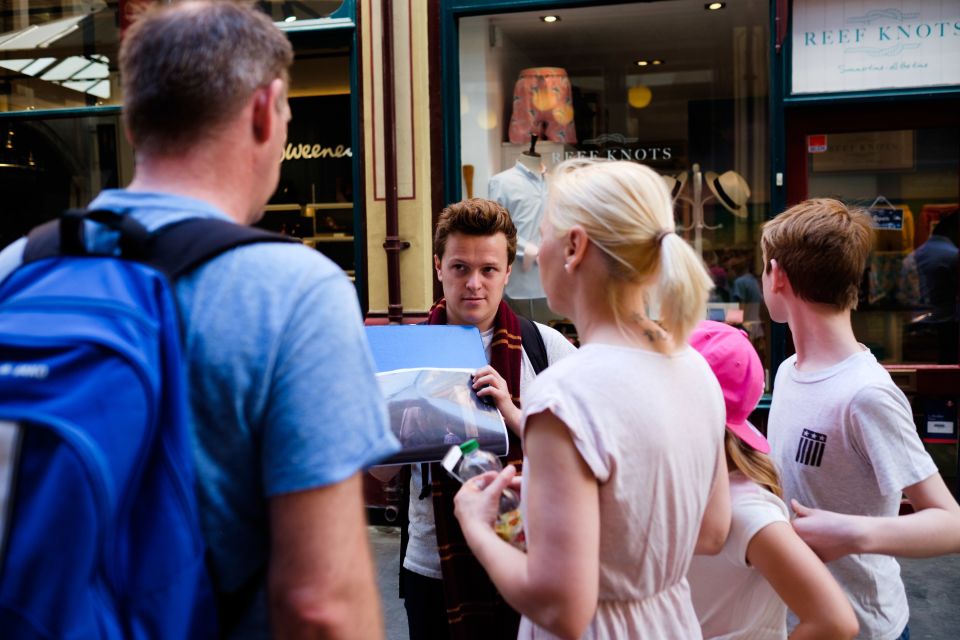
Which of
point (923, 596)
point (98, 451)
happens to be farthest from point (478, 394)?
point (923, 596)

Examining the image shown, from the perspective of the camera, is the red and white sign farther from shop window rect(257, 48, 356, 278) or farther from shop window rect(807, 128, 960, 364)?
shop window rect(257, 48, 356, 278)

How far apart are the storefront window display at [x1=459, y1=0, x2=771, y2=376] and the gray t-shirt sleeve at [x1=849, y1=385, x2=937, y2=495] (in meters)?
3.92

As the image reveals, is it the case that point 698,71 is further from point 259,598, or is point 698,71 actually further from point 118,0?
point 259,598

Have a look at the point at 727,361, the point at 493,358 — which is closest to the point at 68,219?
the point at 727,361

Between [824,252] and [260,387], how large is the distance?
163cm

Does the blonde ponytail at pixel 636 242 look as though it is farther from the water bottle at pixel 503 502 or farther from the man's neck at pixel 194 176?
the man's neck at pixel 194 176

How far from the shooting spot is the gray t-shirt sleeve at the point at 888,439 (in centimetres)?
204

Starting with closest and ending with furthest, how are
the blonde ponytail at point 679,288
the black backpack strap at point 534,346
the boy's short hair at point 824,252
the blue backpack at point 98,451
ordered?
the blue backpack at point 98,451
the blonde ponytail at point 679,288
the boy's short hair at point 824,252
the black backpack strap at point 534,346

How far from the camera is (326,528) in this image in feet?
3.87

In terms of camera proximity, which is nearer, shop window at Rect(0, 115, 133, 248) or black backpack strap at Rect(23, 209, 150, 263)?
black backpack strap at Rect(23, 209, 150, 263)

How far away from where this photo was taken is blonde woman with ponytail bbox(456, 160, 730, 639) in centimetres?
147

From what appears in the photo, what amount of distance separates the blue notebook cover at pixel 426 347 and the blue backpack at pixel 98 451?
1356mm

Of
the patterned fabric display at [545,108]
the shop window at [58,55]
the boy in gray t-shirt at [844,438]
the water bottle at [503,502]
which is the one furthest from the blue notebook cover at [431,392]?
the shop window at [58,55]

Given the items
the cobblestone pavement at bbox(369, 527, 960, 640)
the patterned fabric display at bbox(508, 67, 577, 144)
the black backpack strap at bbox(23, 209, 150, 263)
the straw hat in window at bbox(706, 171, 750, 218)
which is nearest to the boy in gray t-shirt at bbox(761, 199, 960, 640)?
the black backpack strap at bbox(23, 209, 150, 263)
